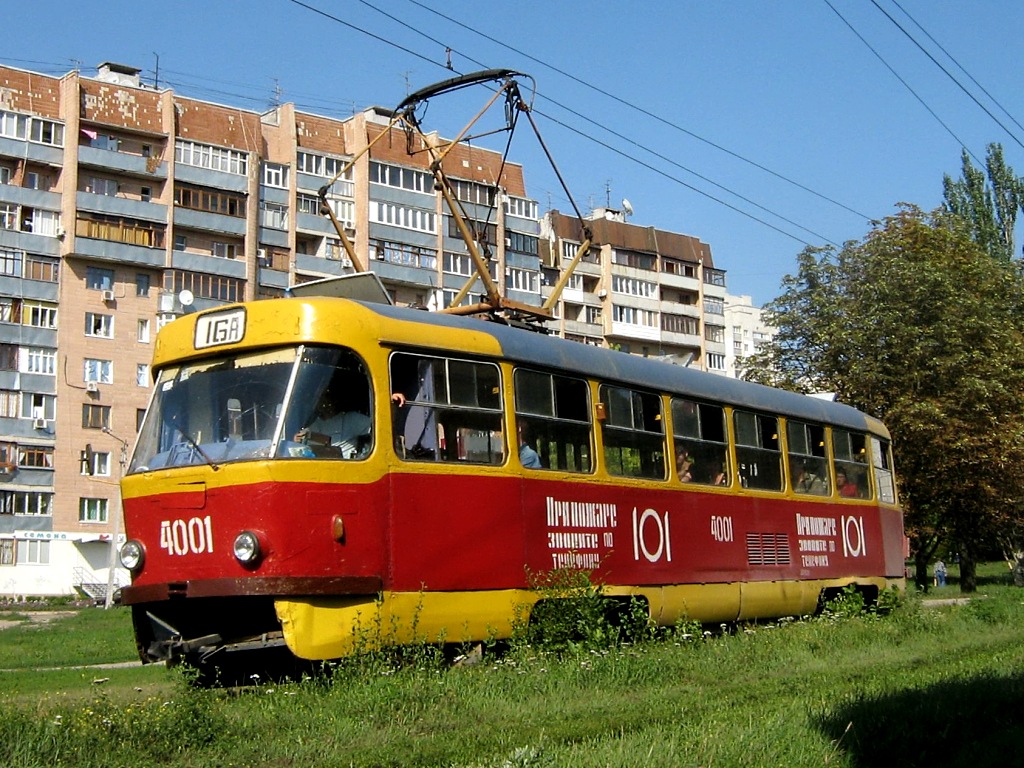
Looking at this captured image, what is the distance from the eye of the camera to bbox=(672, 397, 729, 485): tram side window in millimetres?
15281

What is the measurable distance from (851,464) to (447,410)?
32.1 feet

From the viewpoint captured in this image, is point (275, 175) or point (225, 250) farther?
point (275, 175)

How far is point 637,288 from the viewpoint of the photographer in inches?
3794

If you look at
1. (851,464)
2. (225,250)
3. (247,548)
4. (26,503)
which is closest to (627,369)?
(247,548)

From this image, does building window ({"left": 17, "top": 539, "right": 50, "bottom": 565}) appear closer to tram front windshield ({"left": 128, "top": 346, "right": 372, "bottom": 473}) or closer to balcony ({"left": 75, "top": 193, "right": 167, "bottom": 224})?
balcony ({"left": 75, "top": 193, "right": 167, "bottom": 224})

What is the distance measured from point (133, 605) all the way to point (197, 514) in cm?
121

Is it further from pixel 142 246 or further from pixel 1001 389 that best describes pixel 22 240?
pixel 1001 389

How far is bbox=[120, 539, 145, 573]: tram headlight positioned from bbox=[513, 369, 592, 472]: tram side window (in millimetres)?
3517

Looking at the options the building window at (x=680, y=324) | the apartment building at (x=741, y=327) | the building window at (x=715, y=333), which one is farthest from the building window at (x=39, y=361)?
the apartment building at (x=741, y=327)

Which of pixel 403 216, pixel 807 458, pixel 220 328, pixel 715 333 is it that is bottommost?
pixel 807 458

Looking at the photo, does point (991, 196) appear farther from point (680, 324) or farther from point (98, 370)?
point (680, 324)

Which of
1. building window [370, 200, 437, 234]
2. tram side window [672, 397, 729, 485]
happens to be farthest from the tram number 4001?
building window [370, 200, 437, 234]

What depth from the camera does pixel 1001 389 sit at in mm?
33938

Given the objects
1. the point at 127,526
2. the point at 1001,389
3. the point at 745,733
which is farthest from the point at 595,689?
the point at 1001,389
